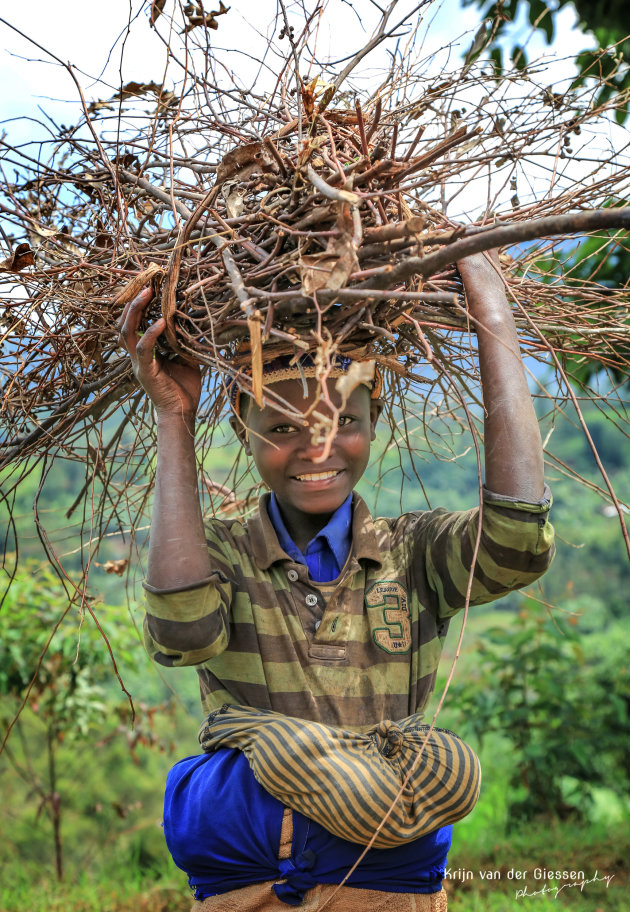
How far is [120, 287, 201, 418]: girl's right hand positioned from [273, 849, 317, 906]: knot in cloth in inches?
32.9

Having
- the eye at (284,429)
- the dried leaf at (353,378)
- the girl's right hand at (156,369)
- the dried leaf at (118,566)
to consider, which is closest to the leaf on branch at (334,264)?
the dried leaf at (353,378)

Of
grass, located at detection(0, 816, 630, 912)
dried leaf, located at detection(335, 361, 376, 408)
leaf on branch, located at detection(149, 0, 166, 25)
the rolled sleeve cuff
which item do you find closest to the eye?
the rolled sleeve cuff

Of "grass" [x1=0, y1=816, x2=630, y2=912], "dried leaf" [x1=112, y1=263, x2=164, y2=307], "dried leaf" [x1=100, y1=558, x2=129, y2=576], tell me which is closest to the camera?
"dried leaf" [x1=112, y1=263, x2=164, y2=307]

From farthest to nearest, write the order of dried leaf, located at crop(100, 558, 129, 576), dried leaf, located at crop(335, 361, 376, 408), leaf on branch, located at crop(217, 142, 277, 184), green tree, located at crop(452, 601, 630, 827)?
green tree, located at crop(452, 601, 630, 827), dried leaf, located at crop(100, 558, 129, 576), leaf on branch, located at crop(217, 142, 277, 184), dried leaf, located at crop(335, 361, 376, 408)

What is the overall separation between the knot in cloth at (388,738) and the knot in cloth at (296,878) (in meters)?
0.23

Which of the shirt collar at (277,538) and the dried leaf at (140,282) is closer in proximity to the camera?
the dried leaf at (140,282)

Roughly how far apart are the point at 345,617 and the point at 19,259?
37.5 inches

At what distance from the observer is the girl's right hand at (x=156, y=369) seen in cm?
148

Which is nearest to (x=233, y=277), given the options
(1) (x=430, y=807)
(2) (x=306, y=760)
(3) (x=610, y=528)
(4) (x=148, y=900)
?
(2) (x=306, y=760)

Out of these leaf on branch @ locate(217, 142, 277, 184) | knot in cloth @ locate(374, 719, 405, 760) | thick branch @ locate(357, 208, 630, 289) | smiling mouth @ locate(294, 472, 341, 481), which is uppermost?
leaf on branch @ locate(217, 142, 277, 184)

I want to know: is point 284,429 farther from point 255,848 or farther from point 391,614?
point 255,848

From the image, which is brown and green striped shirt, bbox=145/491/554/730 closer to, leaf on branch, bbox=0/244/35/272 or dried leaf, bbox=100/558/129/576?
dried leaf, bbox=100/558/129/576

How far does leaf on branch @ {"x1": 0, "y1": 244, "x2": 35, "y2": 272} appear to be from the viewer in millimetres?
1682

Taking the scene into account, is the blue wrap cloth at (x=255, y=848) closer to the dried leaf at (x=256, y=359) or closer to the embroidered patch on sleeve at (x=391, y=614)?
the embroidered patch on sleeve at (x=391, y=614)
